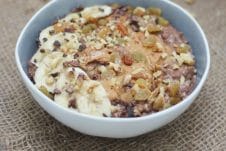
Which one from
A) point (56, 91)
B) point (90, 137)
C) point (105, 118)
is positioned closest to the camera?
point (105, 118)

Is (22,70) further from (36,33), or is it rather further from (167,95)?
(167,95)

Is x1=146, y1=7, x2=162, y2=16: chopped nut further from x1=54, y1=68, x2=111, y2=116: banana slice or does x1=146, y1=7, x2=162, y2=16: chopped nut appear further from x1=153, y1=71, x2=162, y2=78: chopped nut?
x1=54, y1=68, x2=111, y2=116: banana slice

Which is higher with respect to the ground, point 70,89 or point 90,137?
point 70,89

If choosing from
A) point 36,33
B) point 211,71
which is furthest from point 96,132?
point 211,71

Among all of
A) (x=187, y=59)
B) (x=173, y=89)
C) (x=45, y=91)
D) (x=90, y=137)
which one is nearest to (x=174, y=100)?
(x=173, y=89)

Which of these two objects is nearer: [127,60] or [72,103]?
[72,103]

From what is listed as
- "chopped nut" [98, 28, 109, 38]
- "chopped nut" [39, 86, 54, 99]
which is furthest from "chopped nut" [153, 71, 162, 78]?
"chopped nut" [39, 86, 54, 99]

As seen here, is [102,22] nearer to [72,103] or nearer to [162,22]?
[162,22]
